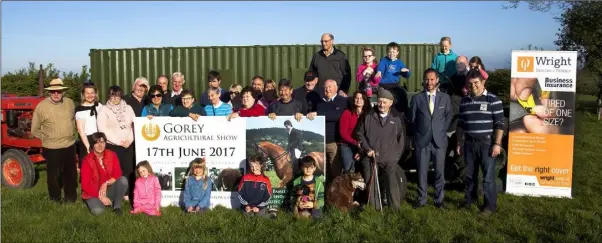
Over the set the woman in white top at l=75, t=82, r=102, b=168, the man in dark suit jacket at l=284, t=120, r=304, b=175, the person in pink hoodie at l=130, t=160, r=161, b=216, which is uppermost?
the woman in white top at l=75, t=82, r=102, b=168

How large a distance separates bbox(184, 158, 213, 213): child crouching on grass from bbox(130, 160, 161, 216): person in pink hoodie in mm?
344

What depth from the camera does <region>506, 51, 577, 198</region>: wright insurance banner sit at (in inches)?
282

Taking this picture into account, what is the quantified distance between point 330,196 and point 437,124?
1.59 meters

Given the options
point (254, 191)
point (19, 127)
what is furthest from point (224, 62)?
point (254, 191)

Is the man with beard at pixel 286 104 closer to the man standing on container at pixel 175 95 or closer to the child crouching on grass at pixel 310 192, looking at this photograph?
the child crouching on grass at pixel 310 192

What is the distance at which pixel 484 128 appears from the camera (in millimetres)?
6078

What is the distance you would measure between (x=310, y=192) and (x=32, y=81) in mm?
16541

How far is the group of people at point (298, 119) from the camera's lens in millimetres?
6113

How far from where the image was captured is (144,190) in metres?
6.23

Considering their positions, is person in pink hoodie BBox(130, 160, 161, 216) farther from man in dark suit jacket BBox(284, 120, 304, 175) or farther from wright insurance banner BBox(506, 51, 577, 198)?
wright insurance banner BBox(506, 51, 577, 198)

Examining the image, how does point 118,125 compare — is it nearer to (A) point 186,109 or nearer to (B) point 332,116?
(A) point 186,109

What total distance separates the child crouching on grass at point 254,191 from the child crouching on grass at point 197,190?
497 mm

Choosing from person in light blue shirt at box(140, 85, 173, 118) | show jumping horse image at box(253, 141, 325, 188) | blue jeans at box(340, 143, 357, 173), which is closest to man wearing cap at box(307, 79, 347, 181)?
blue jeans at box(340, 143, 357, 173)

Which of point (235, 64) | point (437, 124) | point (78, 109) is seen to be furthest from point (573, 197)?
point (235, 64)
